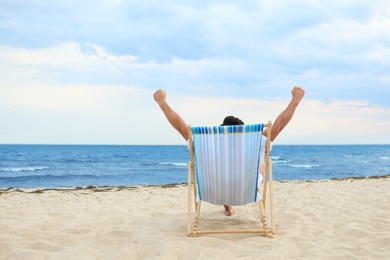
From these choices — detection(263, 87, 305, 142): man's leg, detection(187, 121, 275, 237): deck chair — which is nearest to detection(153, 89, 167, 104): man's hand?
detection(187, 121, 275, 237): deck chair

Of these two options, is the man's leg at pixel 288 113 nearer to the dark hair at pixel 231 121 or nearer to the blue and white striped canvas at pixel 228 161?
the blue and white striped canvas at pixel 228 161

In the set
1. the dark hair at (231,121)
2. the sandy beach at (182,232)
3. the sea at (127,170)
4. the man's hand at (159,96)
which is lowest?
the sea at (127,170)

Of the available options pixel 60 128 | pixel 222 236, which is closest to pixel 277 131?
pixel 222 236

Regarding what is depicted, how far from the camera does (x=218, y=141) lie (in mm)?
3545

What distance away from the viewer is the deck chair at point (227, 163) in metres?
3.52

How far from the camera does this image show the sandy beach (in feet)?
10.1

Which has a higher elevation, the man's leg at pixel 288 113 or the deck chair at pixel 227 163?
the man's leg at pixel 288 113

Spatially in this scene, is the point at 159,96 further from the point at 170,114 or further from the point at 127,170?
the point at 127,170

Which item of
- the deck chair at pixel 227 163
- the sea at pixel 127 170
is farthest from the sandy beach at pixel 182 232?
the sea at pixel 127 170

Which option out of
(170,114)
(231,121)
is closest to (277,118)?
(231,121)

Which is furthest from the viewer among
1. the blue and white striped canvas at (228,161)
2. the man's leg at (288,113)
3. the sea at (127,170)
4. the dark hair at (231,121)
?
the sea at (127,170)

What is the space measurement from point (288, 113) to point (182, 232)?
1.55m

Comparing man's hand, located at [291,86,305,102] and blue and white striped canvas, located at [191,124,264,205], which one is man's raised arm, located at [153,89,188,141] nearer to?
blue and white striped canvas, located at [191,124,264,205]

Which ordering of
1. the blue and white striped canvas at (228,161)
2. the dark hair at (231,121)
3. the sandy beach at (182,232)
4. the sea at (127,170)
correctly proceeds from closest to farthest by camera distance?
1. the sandy beach at (182,232)
2. the blue and white striped canvas at (228,161)
3. the dark hair at (231,121)
4. the sea at (127,170)
